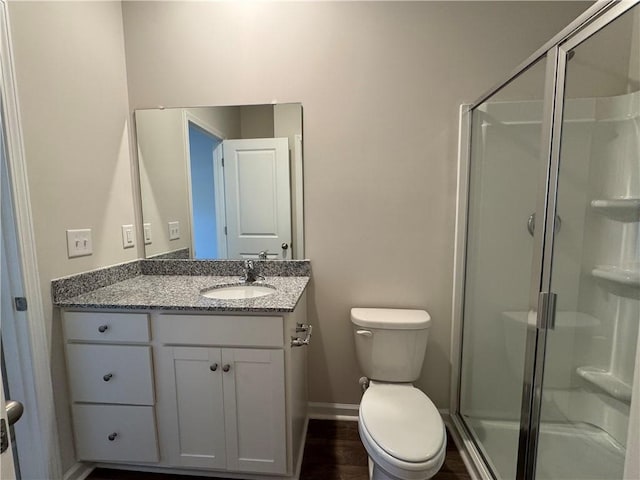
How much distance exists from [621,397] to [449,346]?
28.9 inches

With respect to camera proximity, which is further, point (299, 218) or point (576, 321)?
point (299, 218)

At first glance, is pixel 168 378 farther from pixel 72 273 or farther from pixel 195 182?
pixel 195 182

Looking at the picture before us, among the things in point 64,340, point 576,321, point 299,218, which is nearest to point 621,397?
point 576,321

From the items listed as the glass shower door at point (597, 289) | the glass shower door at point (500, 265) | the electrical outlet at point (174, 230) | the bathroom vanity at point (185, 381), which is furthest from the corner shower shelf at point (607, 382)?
the electrical outlet at point (174, 230)

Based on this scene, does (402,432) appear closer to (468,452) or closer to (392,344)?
(392,344)

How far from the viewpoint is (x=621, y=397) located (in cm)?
139

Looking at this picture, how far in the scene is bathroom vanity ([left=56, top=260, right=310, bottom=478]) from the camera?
1.35m

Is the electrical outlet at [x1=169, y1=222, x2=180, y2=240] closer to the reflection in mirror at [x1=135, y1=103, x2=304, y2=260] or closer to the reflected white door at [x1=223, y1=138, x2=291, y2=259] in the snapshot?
the reflection in mirror at [x1=135, y1=103, x2=304, y2=260]

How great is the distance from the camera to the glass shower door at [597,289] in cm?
132

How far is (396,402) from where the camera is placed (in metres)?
1.43

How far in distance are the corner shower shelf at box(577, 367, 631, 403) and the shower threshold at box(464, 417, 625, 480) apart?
0.21 m

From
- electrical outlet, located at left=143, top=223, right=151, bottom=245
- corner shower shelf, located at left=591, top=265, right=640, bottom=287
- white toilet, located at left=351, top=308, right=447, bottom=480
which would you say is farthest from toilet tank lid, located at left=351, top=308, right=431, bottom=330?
electrical outlet, located at left=143, top=223, right=151, bottom=245

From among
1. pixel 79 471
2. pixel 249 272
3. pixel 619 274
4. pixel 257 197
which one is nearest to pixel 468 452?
pixel 619 274

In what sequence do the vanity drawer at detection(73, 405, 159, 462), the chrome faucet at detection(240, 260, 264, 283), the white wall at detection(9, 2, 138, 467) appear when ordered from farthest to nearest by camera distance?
the chrome faucet at detection(240, 260, 264, 283), the vanity drawer at detection(73, 405, 159, 462), the white wall at detection(9, 2, 138, 467)
